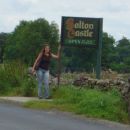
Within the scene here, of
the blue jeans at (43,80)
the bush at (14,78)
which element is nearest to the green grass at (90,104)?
the blue jeans at (43,80)

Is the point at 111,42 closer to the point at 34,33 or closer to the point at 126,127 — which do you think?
the point at 34,33

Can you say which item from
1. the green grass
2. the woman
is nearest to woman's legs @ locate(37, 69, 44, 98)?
the woman

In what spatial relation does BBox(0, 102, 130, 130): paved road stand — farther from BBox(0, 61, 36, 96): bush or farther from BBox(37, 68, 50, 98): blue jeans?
BBox(0, 61, 36, 96): bush

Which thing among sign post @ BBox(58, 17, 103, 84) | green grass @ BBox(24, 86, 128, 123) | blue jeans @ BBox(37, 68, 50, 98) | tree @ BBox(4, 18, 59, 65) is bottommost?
green grass @ BBox(24, 86, 128, 123)

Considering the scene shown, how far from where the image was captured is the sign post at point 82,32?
2214 cm

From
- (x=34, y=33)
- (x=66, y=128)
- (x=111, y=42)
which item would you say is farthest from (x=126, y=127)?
(x=34, y=33)

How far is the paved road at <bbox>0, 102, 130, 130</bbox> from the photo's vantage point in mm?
13844

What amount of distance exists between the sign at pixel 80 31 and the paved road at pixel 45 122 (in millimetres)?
5529

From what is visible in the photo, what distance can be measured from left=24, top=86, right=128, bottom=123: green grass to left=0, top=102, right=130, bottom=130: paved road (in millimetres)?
426

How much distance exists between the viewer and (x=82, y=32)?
22406mm

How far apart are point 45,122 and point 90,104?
7.85ft

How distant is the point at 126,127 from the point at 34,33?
42160 millimetres

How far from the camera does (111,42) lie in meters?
43.5

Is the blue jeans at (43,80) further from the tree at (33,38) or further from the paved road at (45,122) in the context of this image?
the tree at (33,38)
